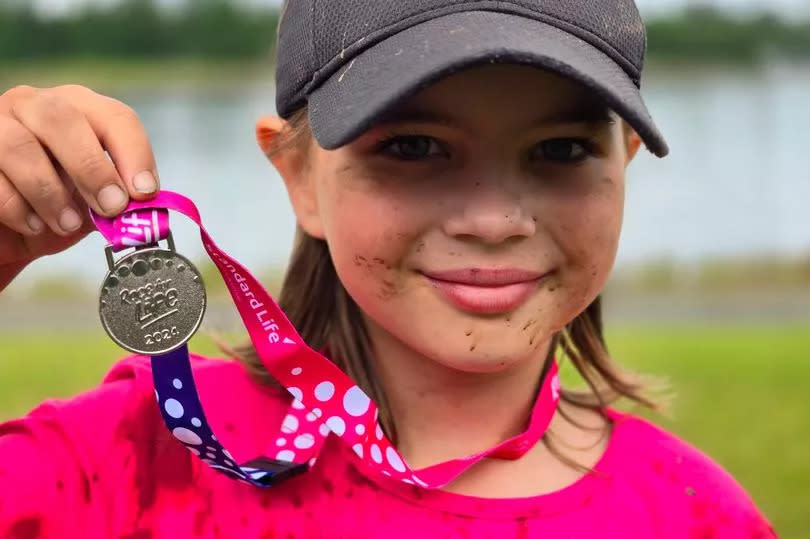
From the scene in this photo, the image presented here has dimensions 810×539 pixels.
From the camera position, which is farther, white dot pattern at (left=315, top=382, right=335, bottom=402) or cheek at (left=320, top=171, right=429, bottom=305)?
white dot pattern at (left=315, top=382, right=335, bottom=402)

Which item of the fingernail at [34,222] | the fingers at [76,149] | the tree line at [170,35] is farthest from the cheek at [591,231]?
the tree line at [170,35]

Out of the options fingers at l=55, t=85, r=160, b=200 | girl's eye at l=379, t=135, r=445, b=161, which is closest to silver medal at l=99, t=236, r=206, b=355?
fingers at l=55, t=85, r=160, b=200

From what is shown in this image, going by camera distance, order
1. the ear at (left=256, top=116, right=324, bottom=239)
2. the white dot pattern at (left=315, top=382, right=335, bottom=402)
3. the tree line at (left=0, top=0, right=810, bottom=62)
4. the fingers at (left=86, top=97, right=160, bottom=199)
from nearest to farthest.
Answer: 1. the fingers at (left=86, top=97, right=160, bottom=199)
2. the white dot pattern at (left=315, top=382, right=335, bottom=402)
3. the ear at (left=256, top=116, right=324, bottom=239)
4. the tree line at (left=0, top=0, right=810, bottom=62)

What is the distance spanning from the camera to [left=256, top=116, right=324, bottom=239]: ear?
2041 mm

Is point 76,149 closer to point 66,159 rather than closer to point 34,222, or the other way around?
point 66,159

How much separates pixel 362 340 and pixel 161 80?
3085cm

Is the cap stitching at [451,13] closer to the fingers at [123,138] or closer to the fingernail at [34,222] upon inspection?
the fingers at [123,138]

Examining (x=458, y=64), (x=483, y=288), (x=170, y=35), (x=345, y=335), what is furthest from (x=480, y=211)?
(x=170, y=35)

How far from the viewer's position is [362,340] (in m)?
2.14

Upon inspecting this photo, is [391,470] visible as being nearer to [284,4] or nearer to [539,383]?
[539,383]

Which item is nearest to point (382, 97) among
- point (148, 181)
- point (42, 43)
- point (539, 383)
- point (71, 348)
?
point (148, 181)

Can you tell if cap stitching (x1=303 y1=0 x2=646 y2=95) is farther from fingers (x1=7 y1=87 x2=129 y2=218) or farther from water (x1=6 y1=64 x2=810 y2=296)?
water (x1=6 y1=64 x2=810 y2=296)

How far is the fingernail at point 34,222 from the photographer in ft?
5.74

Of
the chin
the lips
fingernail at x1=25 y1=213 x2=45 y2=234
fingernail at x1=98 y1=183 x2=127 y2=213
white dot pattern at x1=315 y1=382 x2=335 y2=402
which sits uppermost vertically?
fingernail at x1=98 y1=183 x2=127 y2=213
